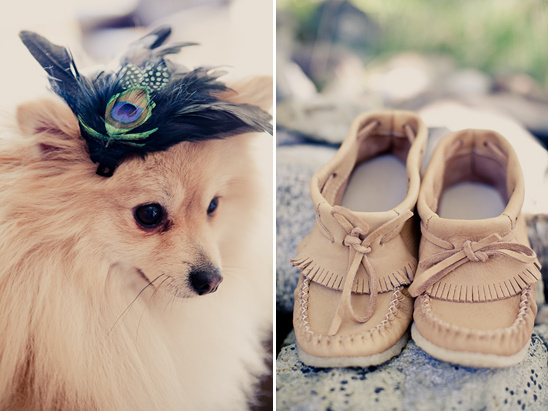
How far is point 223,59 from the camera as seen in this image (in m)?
0.77

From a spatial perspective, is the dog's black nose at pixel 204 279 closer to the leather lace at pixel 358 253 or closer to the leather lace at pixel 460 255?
the leather lace at pixel 358 253

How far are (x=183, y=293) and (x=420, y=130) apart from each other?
60cm

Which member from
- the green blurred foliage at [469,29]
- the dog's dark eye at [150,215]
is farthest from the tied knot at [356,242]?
the green blurred foliage at [469,29]

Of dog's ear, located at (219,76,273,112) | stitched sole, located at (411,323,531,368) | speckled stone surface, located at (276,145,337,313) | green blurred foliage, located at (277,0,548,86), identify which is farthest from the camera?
green blurred foliage, located at (277,0,548,86)

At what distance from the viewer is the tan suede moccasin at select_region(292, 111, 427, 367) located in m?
0.72

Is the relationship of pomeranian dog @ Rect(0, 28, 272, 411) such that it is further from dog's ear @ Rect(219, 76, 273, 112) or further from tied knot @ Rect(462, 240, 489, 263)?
tied knot @ Rect(462, 240, 489, 263)

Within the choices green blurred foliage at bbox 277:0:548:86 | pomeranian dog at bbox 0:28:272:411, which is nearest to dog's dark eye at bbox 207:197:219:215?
pomeranian dog at bbox 0:28:272:411

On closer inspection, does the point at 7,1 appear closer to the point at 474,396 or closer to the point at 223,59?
the point at 223,59

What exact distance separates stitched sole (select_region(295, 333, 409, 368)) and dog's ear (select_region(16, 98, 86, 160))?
1.72ft

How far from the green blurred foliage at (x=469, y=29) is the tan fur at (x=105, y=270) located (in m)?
0.76

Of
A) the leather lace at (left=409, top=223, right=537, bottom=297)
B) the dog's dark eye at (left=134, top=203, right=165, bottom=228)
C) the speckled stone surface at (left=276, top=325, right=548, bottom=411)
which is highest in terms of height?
the dog's dark eye at (left=134, top=203, right=165, bottom=228)

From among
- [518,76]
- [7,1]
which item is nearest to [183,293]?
[7,1]

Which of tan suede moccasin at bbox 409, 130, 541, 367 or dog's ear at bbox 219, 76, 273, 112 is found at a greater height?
dog's ear at bbox 219, 76, 273, 112

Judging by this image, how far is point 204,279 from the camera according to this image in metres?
0.74
